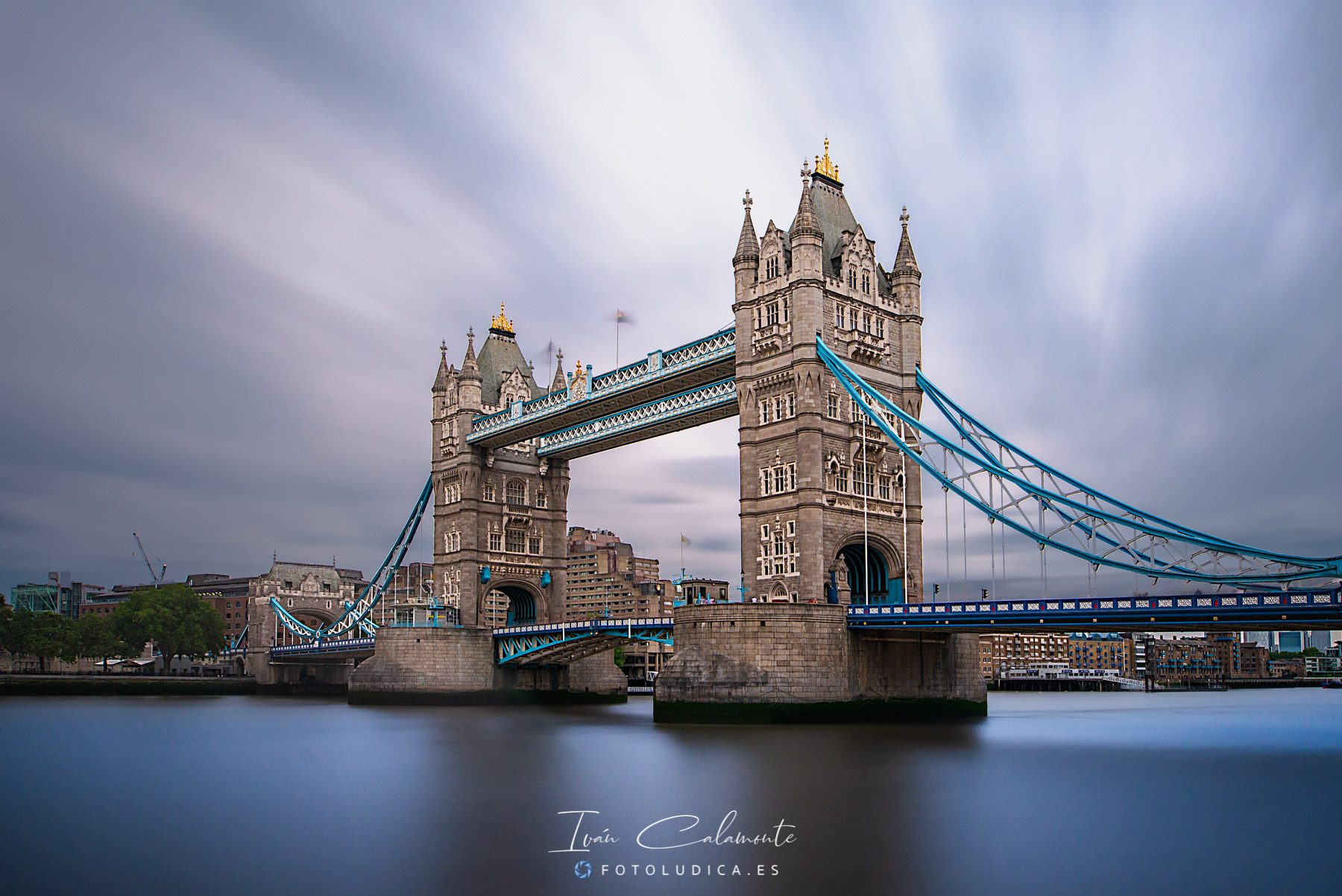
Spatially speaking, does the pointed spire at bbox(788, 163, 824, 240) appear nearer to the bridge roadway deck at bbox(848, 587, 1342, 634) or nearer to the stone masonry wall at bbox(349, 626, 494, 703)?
the bridge roadway deck at bbox(848, 587, 1342, 634)

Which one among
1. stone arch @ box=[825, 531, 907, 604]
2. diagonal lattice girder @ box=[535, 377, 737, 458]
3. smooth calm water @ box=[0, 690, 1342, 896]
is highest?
diagonal lattice girder @ box=[535, 377, 737, 458]

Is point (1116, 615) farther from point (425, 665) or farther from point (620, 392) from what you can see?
point (425, 665)

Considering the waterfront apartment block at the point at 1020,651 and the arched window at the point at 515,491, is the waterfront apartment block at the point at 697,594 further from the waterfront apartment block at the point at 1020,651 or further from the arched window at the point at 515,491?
the waterfront apartment block at the point at 1020,651

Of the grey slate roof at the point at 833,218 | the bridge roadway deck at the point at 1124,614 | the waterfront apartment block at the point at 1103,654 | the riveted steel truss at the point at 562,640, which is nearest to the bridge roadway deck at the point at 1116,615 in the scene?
the bridge roadway deck at the point at 1124,614

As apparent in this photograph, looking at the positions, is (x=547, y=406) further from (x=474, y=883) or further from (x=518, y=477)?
(x=474, y=883)

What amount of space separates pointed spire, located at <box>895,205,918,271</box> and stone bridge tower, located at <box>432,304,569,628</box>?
79.8 ft

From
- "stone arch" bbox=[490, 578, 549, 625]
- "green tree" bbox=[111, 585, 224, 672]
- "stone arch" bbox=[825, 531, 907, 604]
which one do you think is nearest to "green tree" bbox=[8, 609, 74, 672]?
"green tree" bbox=[111, 585, 224, 672]

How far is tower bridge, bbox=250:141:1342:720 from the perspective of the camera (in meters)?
36.5

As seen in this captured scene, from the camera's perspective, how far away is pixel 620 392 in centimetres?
5444

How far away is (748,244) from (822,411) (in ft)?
27.0

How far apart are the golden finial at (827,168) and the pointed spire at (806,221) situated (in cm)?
288

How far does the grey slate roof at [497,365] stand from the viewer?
6731cm

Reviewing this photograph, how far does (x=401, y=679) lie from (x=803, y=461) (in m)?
28.1

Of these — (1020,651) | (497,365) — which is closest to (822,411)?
(497,365)
